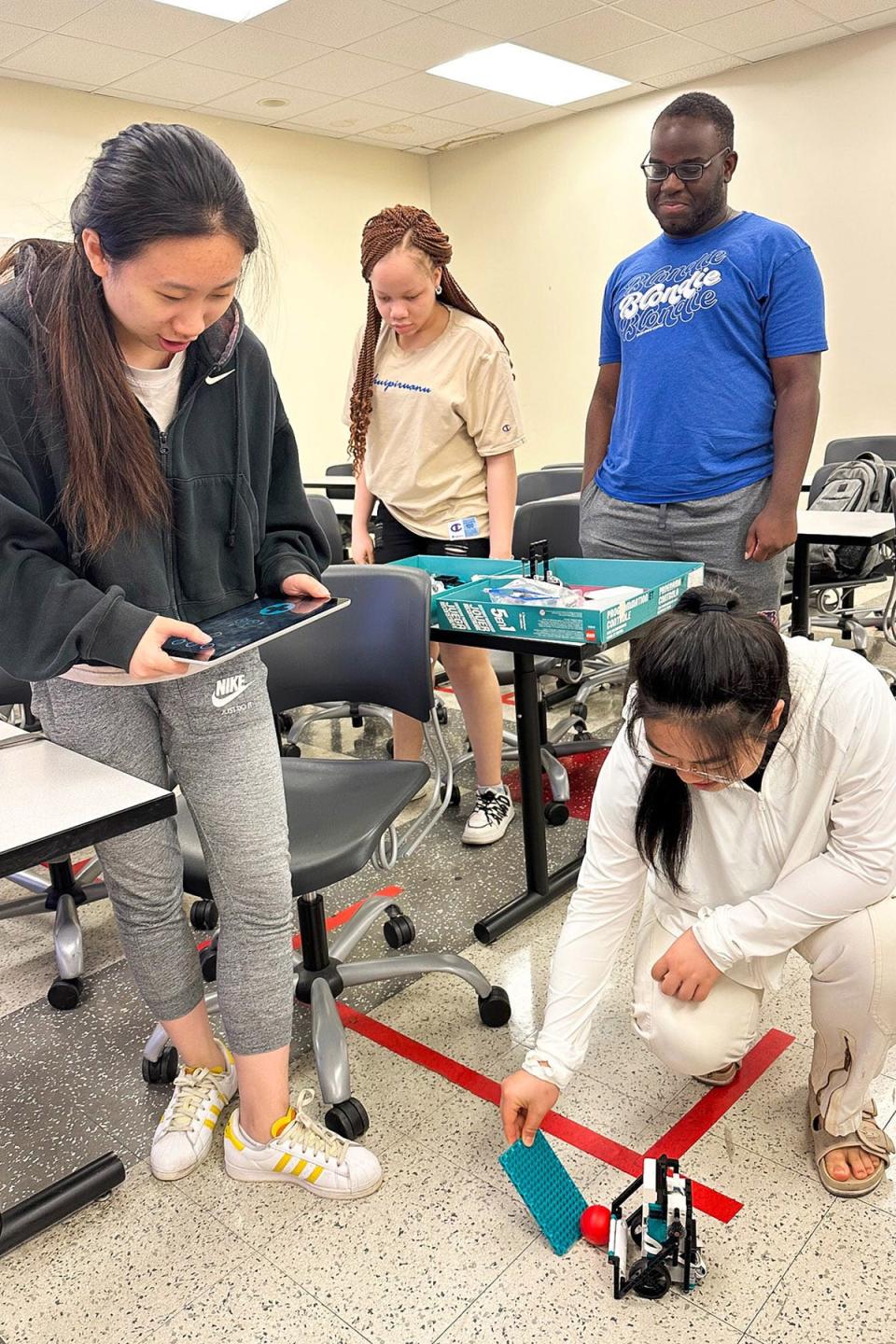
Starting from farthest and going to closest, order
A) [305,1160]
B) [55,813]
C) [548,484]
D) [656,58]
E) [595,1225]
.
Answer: [656,58] < [548,484] < [305,1160] < [595,1225] < [55,813]

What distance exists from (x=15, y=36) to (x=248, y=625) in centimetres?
465

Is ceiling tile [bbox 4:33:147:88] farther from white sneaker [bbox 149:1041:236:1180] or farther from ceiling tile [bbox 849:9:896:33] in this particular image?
white sneaker [bbox 149:1041:236:1180]

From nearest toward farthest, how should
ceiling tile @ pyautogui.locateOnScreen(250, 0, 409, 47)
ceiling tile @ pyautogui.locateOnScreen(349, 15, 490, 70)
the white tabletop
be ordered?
the white tabletop
ceiling tile @ pyautogui.locateOnScreen(250, 0, 409, 47)
ceiling tile @ pyautogui.locateOnScreen(349, 15, 490, 70)

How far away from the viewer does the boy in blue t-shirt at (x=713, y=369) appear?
6.08 ft

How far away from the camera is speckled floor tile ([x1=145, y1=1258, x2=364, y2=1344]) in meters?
1.15

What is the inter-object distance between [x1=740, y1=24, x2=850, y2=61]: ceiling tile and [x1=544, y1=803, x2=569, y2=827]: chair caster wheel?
4.52 meters

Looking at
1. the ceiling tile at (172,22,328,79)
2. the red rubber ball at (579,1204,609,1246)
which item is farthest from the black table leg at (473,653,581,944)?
the ceiling tile at (172,22,328,79)

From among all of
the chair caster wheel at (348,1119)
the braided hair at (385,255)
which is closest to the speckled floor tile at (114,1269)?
the chair caster wheel at (348,1119)

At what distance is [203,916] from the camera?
2080 mm

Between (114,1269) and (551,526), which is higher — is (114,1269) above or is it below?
below

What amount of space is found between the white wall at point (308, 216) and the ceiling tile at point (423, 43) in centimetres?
113

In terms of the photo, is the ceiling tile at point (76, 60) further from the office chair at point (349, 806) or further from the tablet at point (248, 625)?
the tablet at point (248, 625)

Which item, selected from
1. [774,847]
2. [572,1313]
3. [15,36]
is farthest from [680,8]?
[572,1313]

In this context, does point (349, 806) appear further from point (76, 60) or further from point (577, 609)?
point (76, 60)
